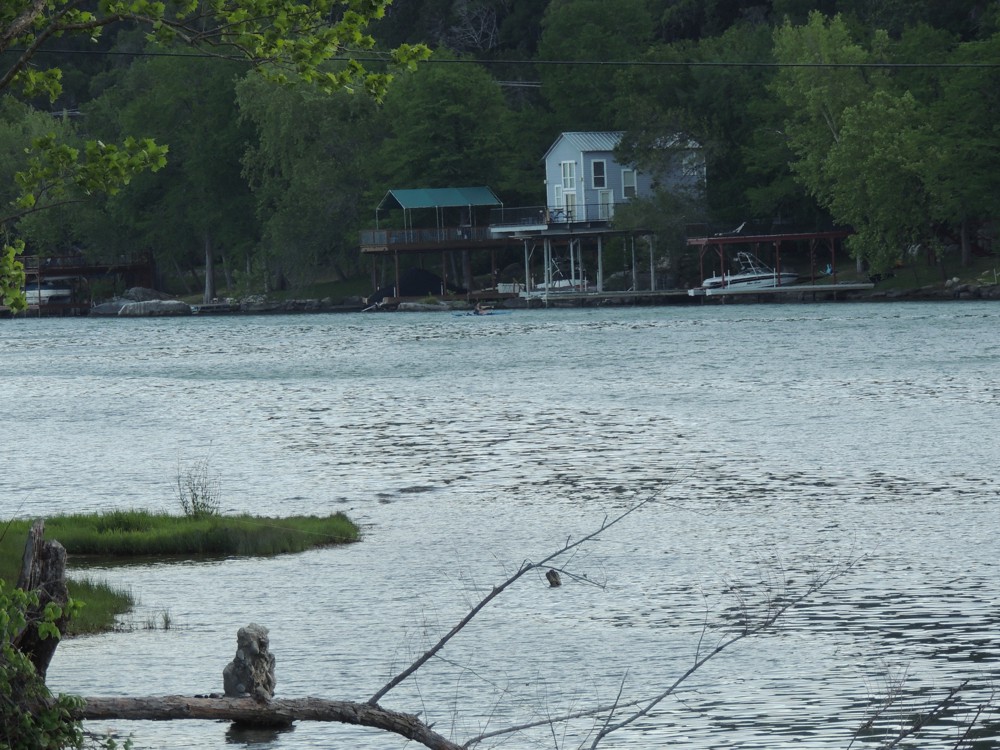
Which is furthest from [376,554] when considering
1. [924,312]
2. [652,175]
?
[652,175]

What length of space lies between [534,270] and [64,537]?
3724 inches

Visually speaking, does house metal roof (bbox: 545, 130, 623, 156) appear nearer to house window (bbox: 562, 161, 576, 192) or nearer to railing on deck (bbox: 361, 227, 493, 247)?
house window (bbox: 562, 161, 576, 192)

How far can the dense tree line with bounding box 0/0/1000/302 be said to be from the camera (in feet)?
285

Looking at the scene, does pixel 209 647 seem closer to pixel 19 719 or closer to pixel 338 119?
pixel 19 719

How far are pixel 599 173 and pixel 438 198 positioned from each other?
10.1 meters

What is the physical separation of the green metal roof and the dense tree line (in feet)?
5.34

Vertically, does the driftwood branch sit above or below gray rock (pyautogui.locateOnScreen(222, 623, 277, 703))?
above

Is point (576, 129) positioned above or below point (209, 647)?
above

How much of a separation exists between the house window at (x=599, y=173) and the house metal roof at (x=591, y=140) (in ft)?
3.36

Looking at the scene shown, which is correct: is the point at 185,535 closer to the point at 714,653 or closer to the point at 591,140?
the point at 714,653

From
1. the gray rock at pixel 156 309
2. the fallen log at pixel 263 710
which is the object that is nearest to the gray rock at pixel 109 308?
the gray rock at pixel 156 309

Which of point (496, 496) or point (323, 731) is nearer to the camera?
point (323, 731)

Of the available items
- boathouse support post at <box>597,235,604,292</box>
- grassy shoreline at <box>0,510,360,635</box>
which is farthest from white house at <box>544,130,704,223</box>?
grassy shoreline at <box>0,510,360,635</box>

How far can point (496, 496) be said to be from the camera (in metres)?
25.2
